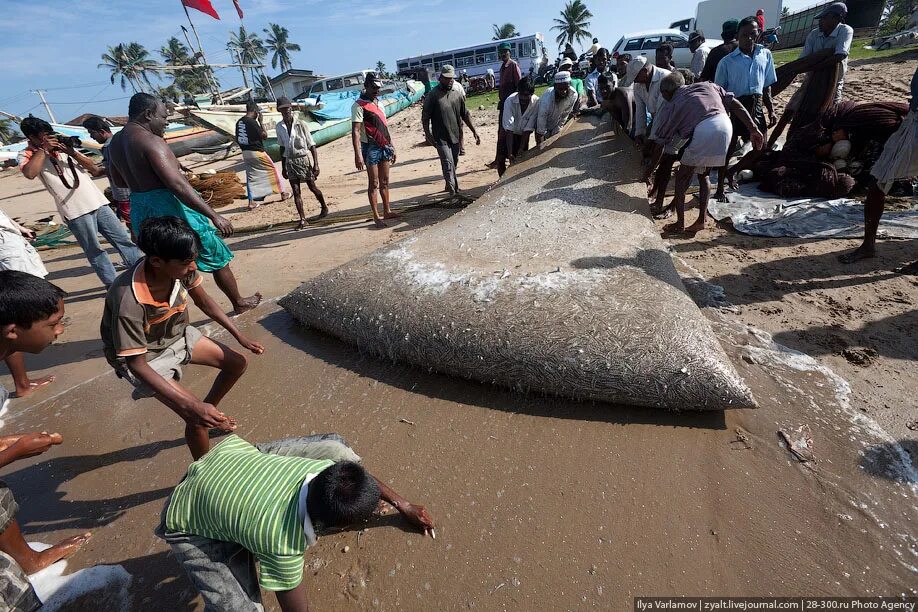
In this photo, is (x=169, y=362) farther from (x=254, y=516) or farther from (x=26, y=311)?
(x=254, y=516)

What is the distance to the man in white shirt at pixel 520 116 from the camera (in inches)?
188

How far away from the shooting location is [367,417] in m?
2.05

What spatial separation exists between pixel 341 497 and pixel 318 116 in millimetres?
13771

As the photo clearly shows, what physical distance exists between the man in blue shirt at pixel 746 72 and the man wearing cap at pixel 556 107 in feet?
5.08

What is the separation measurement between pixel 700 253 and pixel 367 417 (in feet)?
9.43

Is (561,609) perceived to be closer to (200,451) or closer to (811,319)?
(200,451)

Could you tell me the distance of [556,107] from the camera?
177 inches

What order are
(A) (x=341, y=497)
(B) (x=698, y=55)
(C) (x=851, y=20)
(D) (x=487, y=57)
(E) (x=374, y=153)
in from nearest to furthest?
1. (A) (x=341, y=497)
2. (E) (x=374, y=153)
3. (B) (x=698, y=55)
4. (C) (x=851, y=20)
5. (D) (x=487, y=57)

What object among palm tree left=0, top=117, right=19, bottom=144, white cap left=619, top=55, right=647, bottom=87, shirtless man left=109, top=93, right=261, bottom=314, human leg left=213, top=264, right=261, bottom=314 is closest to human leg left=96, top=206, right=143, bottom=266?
human leg left=213, top=264, right=261, bottom=314

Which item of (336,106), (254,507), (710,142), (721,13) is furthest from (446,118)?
(721,13)

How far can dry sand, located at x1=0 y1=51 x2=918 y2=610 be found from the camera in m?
1.32

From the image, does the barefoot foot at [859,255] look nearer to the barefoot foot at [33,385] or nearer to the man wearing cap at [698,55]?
the man wearing cap at [698,55]

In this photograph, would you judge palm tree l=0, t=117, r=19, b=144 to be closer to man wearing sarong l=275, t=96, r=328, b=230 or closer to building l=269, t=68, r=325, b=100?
building l=269, t=68, r=325, b=100

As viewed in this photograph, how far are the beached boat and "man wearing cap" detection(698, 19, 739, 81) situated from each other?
24.5ft
